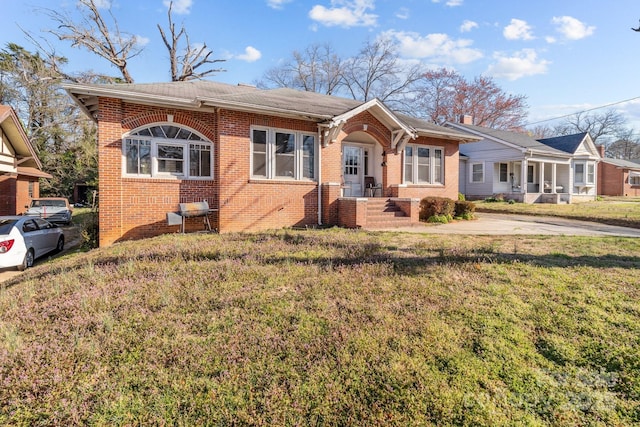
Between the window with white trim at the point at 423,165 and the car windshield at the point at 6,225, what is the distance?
41.7 ft

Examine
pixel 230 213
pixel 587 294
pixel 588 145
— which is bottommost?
pixel 587 294

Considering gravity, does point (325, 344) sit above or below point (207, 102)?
below

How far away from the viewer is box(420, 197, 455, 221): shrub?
12.7 meters

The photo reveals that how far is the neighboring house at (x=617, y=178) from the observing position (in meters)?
33.1

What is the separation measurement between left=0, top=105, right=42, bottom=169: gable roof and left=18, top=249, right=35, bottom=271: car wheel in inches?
233

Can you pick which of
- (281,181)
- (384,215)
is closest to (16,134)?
(281,181)

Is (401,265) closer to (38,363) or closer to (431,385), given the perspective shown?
(431,385)

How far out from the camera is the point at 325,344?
132 inches

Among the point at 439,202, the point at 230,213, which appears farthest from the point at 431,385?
the point at 439,202

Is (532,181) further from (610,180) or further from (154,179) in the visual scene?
(154,179)

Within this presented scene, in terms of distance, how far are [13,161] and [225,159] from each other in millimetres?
10798

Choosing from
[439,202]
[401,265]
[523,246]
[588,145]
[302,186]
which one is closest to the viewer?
[401,265]

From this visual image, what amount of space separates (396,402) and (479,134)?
25.1 metres

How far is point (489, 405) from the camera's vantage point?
8.73 feet
